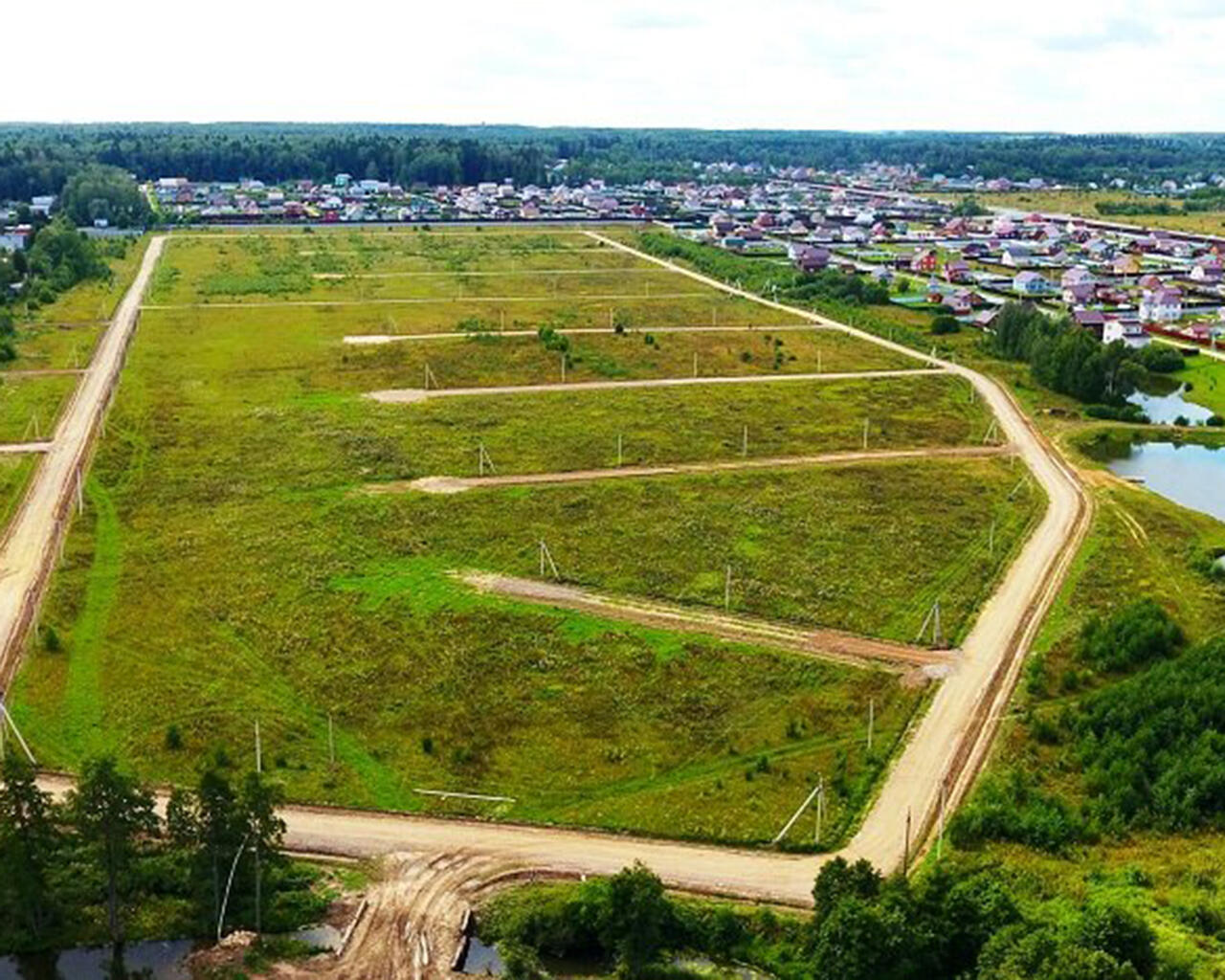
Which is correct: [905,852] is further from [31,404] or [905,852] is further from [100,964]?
[31,404]

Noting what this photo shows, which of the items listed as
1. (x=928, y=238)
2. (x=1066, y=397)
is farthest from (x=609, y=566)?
(x=928, y=238)

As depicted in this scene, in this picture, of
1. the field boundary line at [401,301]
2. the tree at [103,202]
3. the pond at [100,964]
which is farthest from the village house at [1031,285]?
the tree at [103,202]

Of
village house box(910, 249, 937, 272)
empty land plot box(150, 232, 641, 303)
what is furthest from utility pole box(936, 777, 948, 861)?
village house box(910, 249, 937, 272)

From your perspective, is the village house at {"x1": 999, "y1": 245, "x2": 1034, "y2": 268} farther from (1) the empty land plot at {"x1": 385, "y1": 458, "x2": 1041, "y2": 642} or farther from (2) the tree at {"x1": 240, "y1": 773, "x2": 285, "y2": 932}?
(2) the tree at {"x1": 240, "y1": 773, "x2": 285, "y2": 932}

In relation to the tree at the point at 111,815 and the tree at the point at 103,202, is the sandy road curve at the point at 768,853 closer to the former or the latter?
the tree at the point at 111,815

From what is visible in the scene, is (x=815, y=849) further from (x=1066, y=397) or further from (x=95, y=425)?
(x=1066, y=397)

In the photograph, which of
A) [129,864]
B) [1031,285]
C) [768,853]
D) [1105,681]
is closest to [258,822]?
[129,864]
